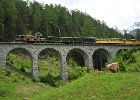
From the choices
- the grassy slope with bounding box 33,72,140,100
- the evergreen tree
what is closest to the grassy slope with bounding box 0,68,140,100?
the grassy slope with bounding box 33,72,140,100

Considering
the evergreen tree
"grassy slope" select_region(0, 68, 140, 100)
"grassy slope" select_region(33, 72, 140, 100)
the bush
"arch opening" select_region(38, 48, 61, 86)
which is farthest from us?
the evergreen tree

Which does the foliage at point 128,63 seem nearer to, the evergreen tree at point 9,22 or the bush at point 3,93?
the bush at point 3,93

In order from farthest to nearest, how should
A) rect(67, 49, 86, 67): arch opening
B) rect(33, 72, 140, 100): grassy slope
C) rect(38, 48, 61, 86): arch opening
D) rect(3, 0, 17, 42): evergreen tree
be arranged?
rect(67, 49, 86, 67): arch opening < rect(3, 0, 17, 42): evergreen tree < rect(38, 48, 61, 86): arch opening < rect(33, 72, 140, 100): grassy slope

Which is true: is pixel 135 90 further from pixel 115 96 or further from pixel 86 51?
pixel 86 51

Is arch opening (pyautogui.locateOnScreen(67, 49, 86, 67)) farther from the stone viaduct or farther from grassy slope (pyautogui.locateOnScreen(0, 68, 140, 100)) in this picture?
grassy slope (pyautogui.locateOnScreen(0, 68, 140, 100))

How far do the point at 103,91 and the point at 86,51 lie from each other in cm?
5708

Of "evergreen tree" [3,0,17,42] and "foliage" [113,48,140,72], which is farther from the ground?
"evergreen tree" [3,0,17,42]

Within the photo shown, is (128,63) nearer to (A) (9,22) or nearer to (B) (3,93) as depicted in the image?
(B) (3,93)

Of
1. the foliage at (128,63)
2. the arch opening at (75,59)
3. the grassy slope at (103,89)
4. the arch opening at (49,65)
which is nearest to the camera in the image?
the grassy slope at (103,89)

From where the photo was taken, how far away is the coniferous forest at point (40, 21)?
90.2 m

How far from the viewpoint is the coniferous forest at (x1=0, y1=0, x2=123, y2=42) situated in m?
90.2

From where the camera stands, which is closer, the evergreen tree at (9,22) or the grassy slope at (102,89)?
the grassy slope at (102,89)

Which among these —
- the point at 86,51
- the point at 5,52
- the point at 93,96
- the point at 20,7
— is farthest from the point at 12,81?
the point at 20,7

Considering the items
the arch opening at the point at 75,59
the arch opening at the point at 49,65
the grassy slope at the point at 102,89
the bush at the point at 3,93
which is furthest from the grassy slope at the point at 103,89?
the arch opening at the point at 75,59
